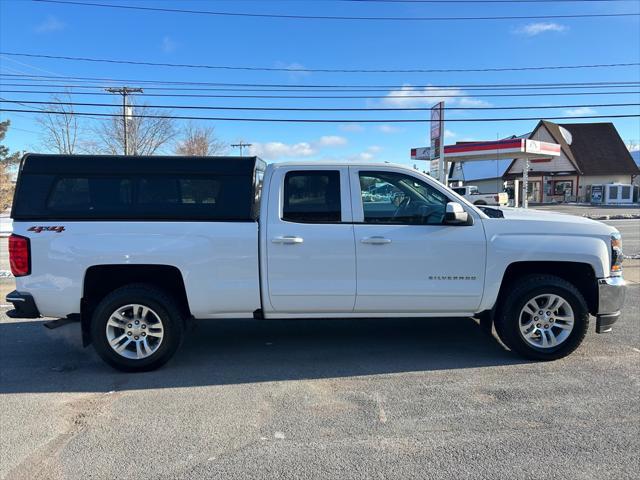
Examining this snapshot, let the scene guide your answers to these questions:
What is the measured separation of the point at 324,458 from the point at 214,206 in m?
2.42

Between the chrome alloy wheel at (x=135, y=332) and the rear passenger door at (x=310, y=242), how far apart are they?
113cm

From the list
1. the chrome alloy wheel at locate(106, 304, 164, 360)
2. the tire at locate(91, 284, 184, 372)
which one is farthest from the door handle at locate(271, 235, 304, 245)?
the chrome alloy wheel at locate(106, 304, 164, 360)

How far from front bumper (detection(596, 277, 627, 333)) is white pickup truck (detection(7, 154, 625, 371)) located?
0.04ft

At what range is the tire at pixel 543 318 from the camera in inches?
181

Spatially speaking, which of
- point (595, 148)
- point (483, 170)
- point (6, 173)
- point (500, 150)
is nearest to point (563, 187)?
point (595, 148)

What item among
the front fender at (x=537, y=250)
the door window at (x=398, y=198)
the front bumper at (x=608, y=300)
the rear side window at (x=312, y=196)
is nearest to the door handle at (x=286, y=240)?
the rear side window at (x=312, y=196)

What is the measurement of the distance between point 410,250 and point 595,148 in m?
55.1

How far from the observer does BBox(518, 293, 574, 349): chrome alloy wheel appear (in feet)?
15.2

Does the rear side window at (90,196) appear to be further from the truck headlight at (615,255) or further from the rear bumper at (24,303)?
the truck headlight at (615,255)

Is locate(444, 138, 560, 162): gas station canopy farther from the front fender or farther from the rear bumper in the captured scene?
the rear bumper

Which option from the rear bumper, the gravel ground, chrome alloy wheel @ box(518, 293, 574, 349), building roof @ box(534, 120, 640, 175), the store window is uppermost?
building roof @ box(534, 120, 640, 175)

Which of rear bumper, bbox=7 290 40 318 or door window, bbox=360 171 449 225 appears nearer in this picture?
rear bumper, bbox=7 290 40 318

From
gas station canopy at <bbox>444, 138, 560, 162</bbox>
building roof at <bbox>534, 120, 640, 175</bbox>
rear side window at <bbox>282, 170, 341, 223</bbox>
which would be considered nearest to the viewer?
rear side window at <bbox>282, 170, 341, 223</bbox>

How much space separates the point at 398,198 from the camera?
4.67 m
